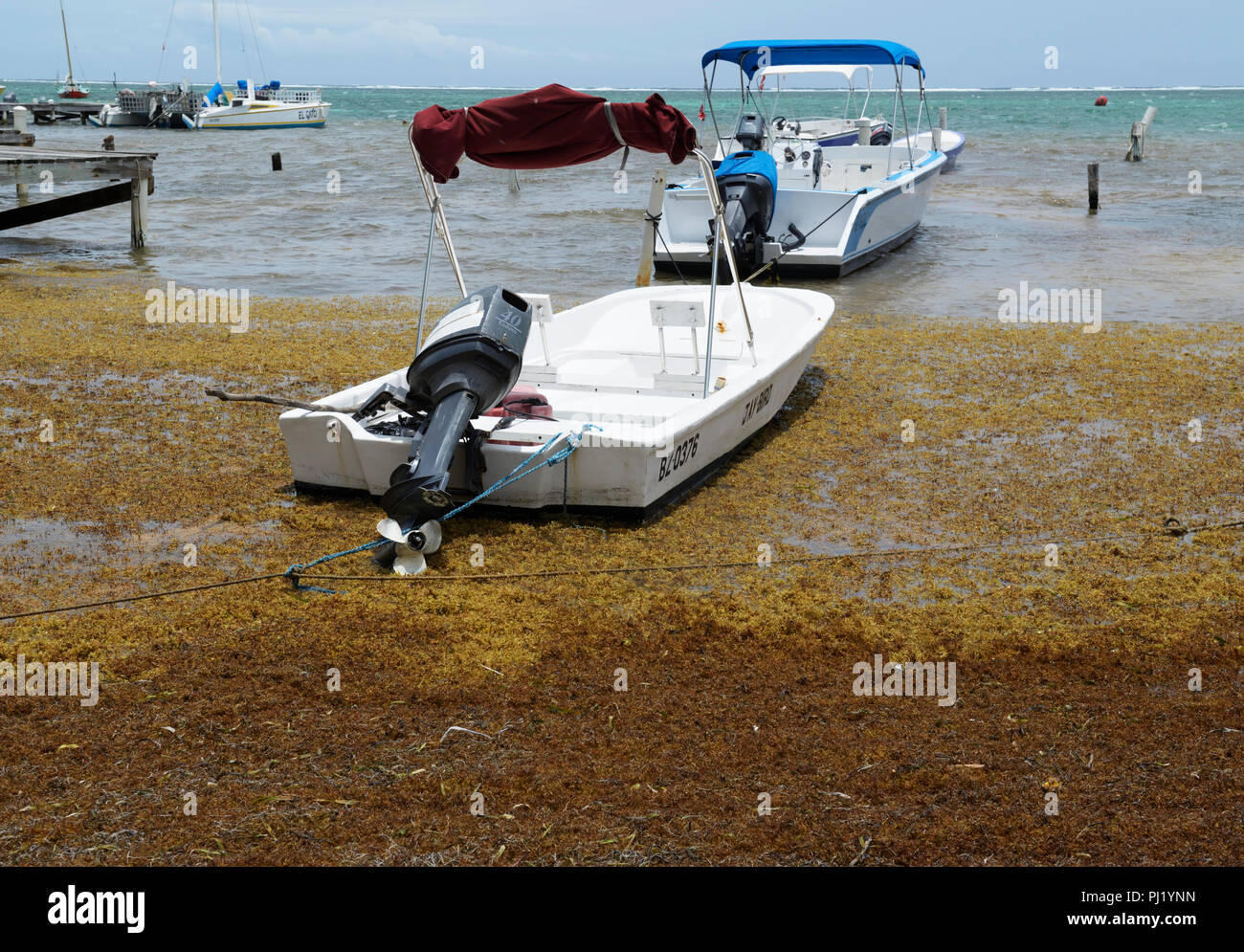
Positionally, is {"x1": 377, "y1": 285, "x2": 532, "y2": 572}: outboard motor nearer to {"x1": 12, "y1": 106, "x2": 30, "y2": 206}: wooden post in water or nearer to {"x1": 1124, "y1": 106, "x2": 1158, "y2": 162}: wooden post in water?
{"x1": 12, "y1": 106, "x2": 30, "y2": 206}: wooden post in water

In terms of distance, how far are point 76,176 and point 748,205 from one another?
30.3 ft

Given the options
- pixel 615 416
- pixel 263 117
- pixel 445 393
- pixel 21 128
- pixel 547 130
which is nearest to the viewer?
pixel 445 393

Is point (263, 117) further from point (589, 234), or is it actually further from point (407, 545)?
point (407, 545)

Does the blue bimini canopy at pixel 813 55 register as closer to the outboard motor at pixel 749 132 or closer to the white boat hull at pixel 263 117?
the outboard motor at pixel 749 132

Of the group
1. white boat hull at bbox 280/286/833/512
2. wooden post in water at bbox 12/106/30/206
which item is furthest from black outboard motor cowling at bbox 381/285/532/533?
wooden post in water at bbox 12/106/30/206

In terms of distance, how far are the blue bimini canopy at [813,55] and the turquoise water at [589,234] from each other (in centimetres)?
285

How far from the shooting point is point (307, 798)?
396 cm

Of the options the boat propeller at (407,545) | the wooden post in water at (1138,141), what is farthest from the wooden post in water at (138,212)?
the wooden post in water at (1138,141)

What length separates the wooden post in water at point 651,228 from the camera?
43.0ft

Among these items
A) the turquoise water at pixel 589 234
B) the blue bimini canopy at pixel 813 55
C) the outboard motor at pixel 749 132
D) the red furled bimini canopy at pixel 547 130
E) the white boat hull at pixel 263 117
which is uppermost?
the white boat hull at pixel 263 117

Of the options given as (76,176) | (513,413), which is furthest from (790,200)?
(513,413)

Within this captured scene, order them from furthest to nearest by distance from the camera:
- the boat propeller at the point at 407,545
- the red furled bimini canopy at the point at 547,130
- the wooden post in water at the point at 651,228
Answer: the wooden post in water at the point at 651,228 → the red furled bimini canopy at the point at 547,130 → the boat propeller at the point at 407,545

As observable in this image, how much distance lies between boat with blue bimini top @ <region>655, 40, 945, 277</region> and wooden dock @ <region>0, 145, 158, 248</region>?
25.7 ft

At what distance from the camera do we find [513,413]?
7.22 meters
